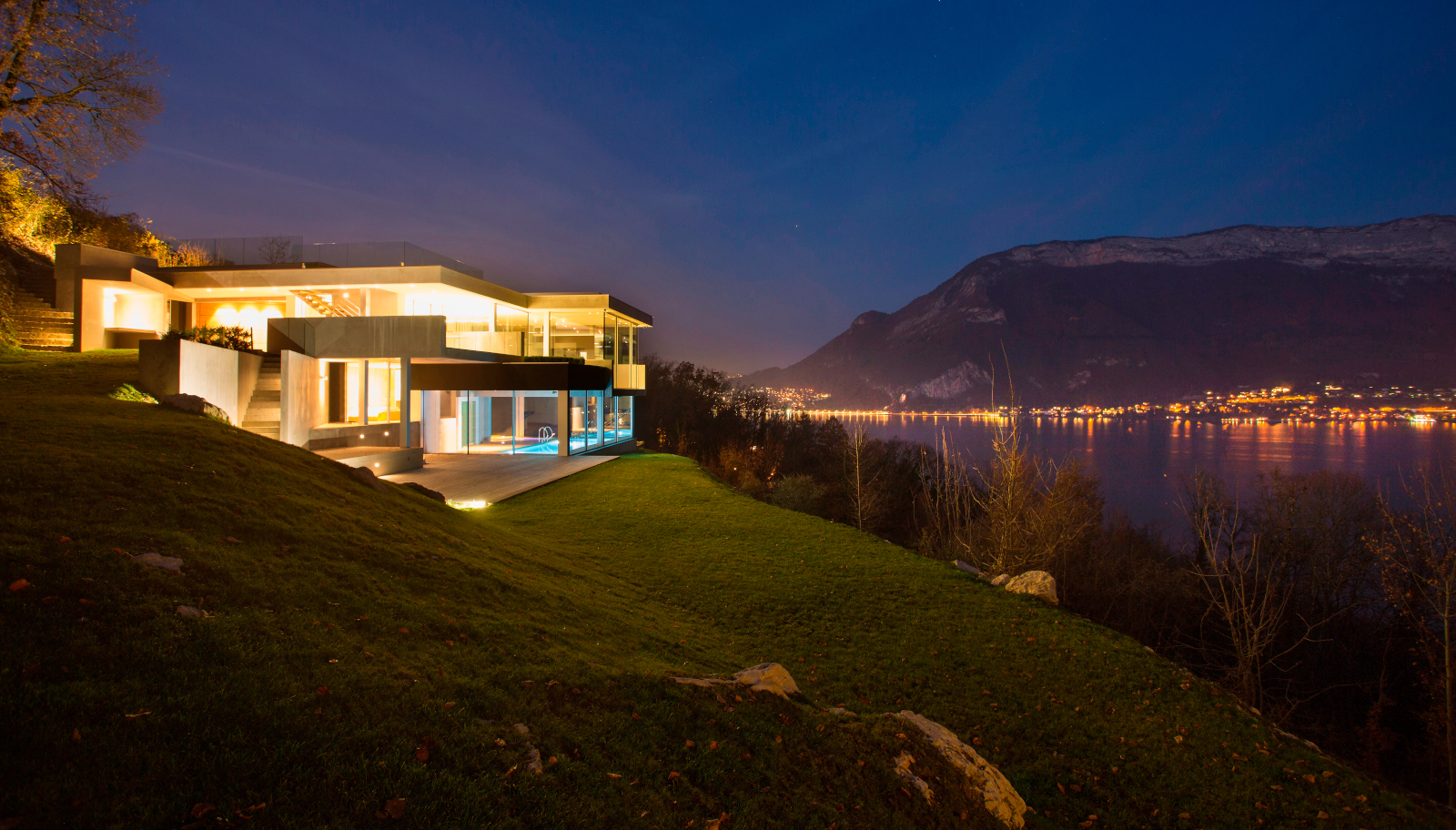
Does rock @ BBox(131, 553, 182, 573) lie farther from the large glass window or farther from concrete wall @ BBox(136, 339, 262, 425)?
the large glass window

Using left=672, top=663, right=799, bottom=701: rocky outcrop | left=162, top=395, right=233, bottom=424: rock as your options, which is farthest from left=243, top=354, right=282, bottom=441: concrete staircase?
left=672, top=663, right=799, bottom=701: rocky outcrop

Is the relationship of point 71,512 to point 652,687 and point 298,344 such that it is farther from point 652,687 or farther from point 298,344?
point 298,344

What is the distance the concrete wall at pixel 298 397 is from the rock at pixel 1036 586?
1831cm

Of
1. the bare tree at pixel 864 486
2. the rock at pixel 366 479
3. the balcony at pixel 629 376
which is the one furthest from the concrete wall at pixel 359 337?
the bare tree at pixel 864 486

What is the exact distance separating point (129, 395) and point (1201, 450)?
270 ft

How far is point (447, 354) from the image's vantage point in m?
20.9

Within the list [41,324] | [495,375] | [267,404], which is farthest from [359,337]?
[41,324]

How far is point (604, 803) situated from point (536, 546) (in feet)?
25.5

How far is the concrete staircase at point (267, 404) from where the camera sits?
1736 centimetres

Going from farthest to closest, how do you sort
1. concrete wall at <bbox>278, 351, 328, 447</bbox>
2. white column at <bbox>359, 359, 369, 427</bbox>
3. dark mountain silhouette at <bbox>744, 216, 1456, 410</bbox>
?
1. dark mountain silhouette at <bbox>744, 216, 1456, 410</bbox>
2. white column at <bbox>359, 359, 369, 427</bbox>
3. concrete wall at <bbox>278, 351, 328, 447</bbox>

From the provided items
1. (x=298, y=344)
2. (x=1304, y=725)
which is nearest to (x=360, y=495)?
(x=298, y=344)

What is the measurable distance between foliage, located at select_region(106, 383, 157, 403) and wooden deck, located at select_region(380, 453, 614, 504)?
5043 mm

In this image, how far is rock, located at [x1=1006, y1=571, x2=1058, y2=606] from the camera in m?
10.8

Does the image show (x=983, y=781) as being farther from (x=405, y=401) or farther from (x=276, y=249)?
(x=276, y=249)
